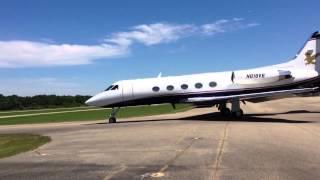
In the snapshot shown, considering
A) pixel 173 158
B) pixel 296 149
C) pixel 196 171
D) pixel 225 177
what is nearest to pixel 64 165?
pixel 173 158

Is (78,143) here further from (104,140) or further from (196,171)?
(196,171)

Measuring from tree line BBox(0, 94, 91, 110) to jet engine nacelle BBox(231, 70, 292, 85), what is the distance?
95245 mm

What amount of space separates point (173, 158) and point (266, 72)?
63.0ft

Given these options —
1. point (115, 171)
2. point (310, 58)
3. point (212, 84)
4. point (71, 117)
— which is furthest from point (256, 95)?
point (71, 117)

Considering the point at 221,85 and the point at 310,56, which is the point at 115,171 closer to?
the point at 221,85

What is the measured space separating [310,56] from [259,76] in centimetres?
383

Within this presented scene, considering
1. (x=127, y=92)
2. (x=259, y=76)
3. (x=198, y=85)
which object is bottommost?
(x=127, y=92)

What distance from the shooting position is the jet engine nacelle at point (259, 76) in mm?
30688

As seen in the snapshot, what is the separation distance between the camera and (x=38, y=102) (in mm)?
A: 131125

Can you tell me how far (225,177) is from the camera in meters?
10.0

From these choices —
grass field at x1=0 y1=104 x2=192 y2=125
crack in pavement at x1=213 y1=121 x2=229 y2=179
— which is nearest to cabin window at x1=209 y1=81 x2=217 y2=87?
crack in pavement at x1=213 y1=121 x2=229 y2=179

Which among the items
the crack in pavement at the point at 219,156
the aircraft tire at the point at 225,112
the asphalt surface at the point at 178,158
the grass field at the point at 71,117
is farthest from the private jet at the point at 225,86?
the crack in pavement at the point at 219,156

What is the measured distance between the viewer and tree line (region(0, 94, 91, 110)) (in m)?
122

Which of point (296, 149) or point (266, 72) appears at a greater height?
point (266, 72)
